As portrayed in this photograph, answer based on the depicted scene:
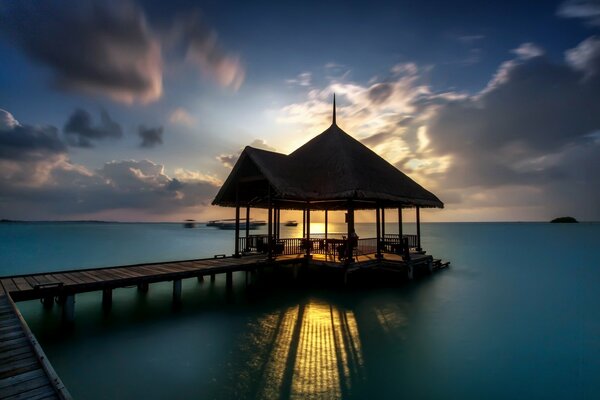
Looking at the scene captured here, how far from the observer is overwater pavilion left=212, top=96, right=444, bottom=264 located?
15211 millimetres

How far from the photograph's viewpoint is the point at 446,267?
82.1 ft

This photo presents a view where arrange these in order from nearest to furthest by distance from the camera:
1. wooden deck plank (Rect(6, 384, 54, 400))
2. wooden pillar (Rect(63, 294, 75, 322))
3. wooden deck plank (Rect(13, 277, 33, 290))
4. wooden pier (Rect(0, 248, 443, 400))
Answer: wooden deck plank (Rect(6, 384, 54, 400))
wooden pier (Rect(0, 248, 443, 400))
wooden deck plank (Rect(13, 277, 33, 290))
wooden pillar (Rect(63, 294, 75, 322))

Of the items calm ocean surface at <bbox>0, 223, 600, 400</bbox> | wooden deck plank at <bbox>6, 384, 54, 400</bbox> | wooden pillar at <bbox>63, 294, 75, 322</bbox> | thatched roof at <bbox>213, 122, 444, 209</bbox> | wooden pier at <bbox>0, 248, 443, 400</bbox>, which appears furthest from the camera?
thatched roof at <bbox>213, 122, 444, 209</bbox>

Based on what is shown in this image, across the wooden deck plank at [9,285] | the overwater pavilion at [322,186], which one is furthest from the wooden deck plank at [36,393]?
the overwater pavilion at [322,186]

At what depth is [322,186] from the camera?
53.3ft

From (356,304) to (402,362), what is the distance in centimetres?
500

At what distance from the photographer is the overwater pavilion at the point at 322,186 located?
1521 centimetres

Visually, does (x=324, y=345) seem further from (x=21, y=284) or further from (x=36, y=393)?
(x=21, y=284)

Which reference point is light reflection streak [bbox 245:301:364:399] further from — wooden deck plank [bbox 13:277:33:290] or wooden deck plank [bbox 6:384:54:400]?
wooden deck plank [bbox 13:277:33:290]

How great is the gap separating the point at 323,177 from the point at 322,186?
0.77m

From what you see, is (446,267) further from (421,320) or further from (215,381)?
(215,381)

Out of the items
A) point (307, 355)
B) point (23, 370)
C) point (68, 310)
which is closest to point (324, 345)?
point (307, 355)

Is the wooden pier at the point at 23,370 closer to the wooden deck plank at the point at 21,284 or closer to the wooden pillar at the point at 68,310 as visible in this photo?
the wooden deck plank at the point at 21,284

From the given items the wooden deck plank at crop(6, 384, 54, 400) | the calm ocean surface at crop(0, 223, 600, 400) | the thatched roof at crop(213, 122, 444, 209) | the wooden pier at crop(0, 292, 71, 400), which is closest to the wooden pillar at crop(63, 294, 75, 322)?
the calm ocean surface at crop(0, 223, 600, 400)
